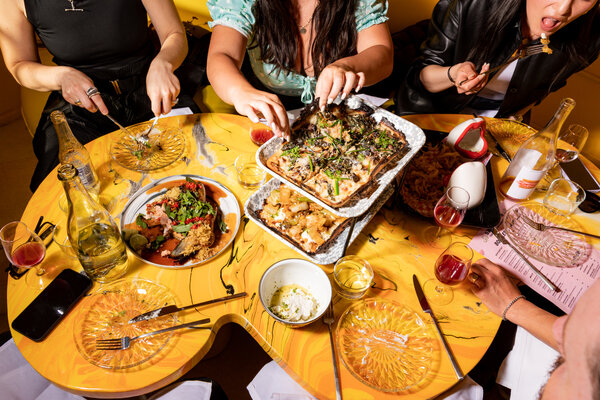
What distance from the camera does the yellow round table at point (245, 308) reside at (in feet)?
3.89

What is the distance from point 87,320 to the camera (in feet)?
4.25

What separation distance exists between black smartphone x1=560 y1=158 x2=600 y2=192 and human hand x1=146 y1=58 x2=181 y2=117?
2287mm

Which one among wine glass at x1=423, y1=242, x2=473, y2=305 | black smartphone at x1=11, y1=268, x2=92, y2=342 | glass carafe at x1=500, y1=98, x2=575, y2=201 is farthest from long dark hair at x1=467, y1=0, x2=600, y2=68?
black smartphone at x1=11, y1=268, x2=92, y2=342

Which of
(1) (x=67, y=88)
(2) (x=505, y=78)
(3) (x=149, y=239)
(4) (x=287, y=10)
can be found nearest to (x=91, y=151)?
(1) (x=67, y=88)

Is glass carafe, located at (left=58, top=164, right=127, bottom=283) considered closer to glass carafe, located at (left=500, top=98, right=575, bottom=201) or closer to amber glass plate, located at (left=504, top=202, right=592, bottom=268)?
amber glass plate, located at (left=504, top=202, right=592, bottom=268)

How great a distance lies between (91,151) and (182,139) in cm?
50

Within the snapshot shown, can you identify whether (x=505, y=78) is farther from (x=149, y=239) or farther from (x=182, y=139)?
(x=149, y=239)

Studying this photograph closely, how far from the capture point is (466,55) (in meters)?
2.42

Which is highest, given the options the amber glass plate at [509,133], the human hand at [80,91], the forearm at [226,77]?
the forearm at [226,77]

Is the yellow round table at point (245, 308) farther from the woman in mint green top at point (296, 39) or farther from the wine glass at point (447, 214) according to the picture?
the woman in mint green top at point (296, 39)

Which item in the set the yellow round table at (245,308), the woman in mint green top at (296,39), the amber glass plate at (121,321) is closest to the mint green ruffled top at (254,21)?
the woman in mint green top at (296,39)

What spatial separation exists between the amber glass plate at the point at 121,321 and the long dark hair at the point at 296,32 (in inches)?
63.9

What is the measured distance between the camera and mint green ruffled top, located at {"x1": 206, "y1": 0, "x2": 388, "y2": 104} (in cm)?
204

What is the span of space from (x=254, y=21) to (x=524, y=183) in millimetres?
1772
